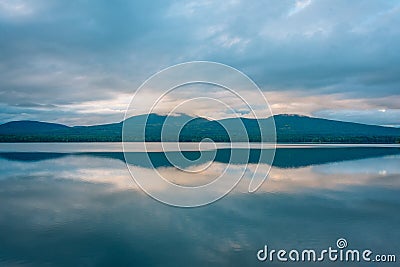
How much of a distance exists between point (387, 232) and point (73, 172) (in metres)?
15.3

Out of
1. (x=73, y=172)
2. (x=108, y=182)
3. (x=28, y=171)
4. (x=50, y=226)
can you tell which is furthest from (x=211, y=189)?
(x=28, y=171)

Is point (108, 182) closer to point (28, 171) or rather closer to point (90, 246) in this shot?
point (28, 171)

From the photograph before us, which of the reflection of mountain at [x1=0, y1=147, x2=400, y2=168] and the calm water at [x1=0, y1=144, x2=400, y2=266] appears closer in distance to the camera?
the calm water at [x1=0, y1=144, x2=400, y2=266]

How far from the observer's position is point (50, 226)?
865 centimetres

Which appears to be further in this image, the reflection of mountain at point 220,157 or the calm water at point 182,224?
the reflection of mountain at point 220,157

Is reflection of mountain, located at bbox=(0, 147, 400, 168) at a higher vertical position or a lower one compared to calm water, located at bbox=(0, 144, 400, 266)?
higher

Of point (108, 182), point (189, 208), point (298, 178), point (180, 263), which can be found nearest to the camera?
point (180, 263)

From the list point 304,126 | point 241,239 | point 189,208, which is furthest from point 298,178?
point 304,126

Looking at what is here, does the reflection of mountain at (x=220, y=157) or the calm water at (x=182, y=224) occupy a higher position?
the reflection of mountain at (x=220, y=157)

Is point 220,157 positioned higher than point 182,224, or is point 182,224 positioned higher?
point 220,157

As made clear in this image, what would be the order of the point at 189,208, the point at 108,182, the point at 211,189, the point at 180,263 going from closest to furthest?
the point at 180,263 < the point at 189,208 < the point at 211,189 < the point at 108,182

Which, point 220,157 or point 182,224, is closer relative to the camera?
point 182,224

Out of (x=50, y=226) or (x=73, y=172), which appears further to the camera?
(x=73, y=172)

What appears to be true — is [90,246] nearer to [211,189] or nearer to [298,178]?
[211,189]
